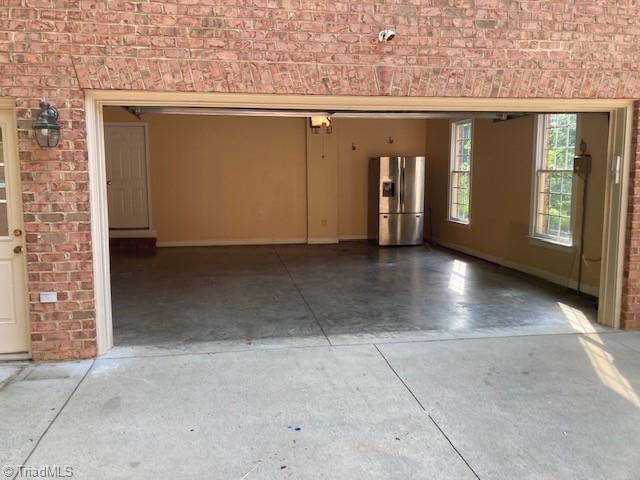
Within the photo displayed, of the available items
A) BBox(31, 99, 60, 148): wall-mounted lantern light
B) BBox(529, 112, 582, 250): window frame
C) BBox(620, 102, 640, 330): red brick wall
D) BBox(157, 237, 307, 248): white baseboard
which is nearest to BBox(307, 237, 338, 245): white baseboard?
BBox(157, 237, 307, 248): white baseboard

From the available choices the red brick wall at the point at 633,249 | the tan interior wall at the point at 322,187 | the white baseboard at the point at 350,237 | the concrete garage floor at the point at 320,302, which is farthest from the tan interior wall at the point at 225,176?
the red brick wall at the point at 633,249

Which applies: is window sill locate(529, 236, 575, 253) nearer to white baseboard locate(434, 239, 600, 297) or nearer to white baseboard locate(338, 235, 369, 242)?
white baseboard locate(434, 239, 600, 297)

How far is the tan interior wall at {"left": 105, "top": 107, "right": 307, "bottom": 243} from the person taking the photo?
1028cm

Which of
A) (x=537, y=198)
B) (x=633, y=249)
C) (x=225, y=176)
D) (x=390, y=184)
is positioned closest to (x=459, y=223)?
(x=390, y=184)

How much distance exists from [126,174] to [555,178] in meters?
7.82

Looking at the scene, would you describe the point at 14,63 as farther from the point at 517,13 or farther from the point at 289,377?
the point at 517,13

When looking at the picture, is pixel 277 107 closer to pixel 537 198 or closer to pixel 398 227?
pixel 537 198

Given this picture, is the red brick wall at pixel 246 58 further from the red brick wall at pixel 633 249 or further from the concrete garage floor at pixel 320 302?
the concrete garage floor at pixel 320 302

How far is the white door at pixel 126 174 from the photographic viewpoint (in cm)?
1015

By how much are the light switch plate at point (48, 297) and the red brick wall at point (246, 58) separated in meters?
0.04

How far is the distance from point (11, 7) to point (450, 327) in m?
4.43

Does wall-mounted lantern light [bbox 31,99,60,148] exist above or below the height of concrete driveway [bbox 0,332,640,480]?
above

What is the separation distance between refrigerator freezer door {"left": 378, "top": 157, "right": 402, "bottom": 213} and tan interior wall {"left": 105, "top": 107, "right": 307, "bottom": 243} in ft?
5.41

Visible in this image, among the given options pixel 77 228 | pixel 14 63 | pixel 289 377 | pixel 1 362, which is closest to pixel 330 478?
pixel 289 377
